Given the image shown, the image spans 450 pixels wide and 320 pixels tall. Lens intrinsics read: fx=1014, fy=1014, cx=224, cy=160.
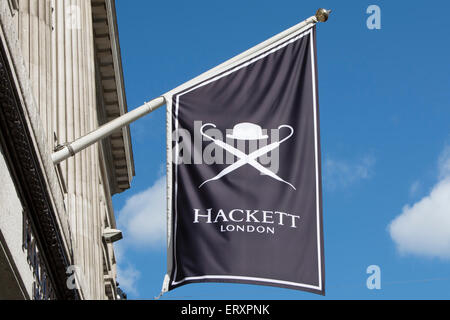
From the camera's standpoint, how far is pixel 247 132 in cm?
1525

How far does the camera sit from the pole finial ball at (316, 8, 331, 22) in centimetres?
1738

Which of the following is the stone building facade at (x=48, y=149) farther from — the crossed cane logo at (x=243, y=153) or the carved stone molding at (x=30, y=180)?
the crossed cane logo at (x=243, y=153)

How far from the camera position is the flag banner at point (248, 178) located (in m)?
13.8

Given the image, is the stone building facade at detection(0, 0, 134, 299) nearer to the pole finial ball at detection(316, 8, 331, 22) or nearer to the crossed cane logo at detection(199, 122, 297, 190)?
the crossed cane logo at detection(199, 122, 297, 190)

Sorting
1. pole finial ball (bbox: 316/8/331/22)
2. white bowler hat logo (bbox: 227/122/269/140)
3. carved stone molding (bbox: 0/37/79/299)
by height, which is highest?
pole finial ball (bbox: 316/8/331/22)

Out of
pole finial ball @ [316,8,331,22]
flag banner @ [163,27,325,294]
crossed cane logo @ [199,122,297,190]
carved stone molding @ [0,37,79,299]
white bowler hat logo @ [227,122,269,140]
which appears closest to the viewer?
carved stone molding @ [0,37,79,299]

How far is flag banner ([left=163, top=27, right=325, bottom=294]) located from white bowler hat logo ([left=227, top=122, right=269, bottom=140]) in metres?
0.02

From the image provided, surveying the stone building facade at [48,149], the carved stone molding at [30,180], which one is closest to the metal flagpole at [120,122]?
the stone building facade at [48,149]

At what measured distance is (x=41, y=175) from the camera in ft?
45.7

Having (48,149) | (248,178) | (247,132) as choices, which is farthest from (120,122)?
(248,178)

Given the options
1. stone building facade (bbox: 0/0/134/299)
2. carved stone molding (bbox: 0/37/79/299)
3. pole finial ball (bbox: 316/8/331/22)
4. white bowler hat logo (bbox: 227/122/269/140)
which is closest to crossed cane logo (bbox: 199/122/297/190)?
white bowler hat logo (bbox: 227/122/269/140)

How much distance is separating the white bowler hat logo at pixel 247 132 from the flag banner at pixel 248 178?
0.02 meters

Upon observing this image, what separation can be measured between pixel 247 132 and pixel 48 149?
297 centimetres
